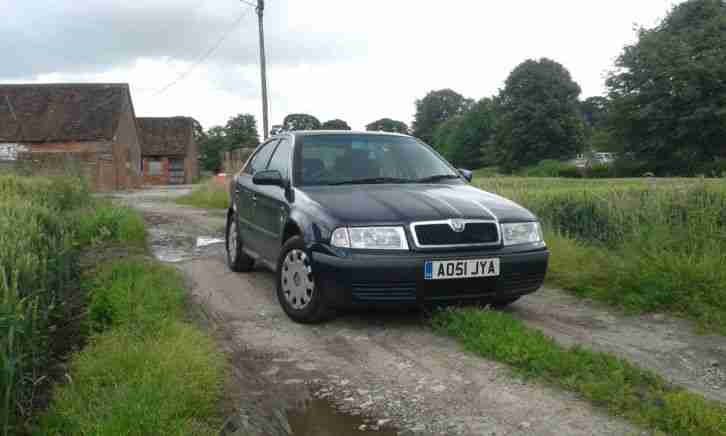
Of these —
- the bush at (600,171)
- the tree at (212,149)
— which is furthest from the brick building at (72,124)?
the tree at (212,149)

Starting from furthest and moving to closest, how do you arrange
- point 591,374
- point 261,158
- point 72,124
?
1. point 72,124
2. point 261,158
3. point 591,374

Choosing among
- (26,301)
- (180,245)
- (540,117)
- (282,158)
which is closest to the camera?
(26,301)

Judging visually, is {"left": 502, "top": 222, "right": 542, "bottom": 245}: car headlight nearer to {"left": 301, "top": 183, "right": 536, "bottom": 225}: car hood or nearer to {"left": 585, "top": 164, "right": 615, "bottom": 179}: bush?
{"left": 301, "top": 183, "right": 536, "bottom": 225}: car hood

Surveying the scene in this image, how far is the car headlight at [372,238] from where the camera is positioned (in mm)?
4625

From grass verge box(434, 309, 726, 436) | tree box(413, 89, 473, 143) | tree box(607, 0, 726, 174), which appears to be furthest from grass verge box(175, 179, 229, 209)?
tree box(413, 89, 473, 143)

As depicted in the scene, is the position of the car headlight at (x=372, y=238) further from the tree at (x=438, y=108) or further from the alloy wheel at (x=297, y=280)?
the tree at (x=438, y=108)

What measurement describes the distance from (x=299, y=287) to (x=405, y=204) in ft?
3.45

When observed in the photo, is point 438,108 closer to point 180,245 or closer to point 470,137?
point 470,137

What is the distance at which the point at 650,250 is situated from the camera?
21.1 feet

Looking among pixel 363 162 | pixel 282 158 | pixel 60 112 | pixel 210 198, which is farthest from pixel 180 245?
pixel 60 112

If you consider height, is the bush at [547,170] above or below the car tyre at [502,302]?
above

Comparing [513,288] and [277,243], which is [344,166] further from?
[513,288]

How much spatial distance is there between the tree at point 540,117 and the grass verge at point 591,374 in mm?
56371

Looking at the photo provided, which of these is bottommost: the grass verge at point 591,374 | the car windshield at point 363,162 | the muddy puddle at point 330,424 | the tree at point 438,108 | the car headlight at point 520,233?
the muddy puddle at point 330,424
